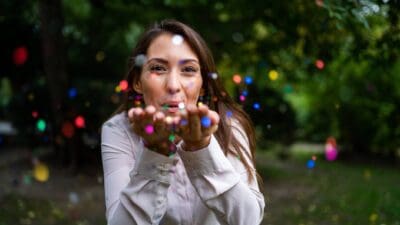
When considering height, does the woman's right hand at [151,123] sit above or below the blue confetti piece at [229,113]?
above

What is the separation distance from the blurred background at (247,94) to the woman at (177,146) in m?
1.73

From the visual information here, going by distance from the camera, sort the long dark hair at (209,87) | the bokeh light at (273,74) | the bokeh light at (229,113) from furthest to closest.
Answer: the bokeh light at (273,74), the bokeh light at (229,113), the long dark hair at (209,87)

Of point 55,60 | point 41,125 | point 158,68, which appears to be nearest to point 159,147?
point 158,68

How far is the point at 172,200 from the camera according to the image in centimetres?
193

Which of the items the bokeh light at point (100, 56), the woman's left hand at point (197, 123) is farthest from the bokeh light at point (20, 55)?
the woman's left hand at point (197, 123)

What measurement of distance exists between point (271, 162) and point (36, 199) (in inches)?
213

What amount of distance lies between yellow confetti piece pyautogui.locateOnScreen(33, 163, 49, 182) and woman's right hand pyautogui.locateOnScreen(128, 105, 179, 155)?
24.6 ft

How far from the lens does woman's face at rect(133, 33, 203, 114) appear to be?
1678 mm

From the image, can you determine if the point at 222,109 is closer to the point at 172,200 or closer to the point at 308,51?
the point at 172,200

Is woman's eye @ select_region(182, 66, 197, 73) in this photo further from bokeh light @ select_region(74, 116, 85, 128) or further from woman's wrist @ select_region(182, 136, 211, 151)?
bokeh light @ select_region(74, 116, 85, 128)

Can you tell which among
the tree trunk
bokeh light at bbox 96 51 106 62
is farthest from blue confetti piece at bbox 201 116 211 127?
bokeh light at bbox 96 51 106 62

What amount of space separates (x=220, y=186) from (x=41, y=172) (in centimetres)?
857

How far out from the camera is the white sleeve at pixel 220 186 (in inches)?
61.2

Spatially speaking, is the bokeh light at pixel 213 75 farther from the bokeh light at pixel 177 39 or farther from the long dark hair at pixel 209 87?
the bokeh light at pixel 177 39
